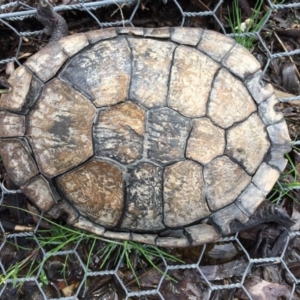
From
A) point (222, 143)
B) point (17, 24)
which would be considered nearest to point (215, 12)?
point (222, 143)

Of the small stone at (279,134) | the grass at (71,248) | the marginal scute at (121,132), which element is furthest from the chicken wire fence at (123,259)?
the marginal scute at (121,132)

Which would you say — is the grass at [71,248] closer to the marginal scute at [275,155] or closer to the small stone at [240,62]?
the marginal scute at [275,155]

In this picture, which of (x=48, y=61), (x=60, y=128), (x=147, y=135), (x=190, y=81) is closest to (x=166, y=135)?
(x=147, y=135)

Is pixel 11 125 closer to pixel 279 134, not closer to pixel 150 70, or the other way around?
pixel 150 70

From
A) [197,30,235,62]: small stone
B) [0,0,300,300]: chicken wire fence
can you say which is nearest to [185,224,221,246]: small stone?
[0,0,300,300]: chicken wire fence

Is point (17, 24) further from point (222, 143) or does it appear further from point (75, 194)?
point (222, 143)

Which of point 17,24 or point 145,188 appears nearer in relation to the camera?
point 145,188

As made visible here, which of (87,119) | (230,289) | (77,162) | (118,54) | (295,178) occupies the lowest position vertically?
(230,289)
